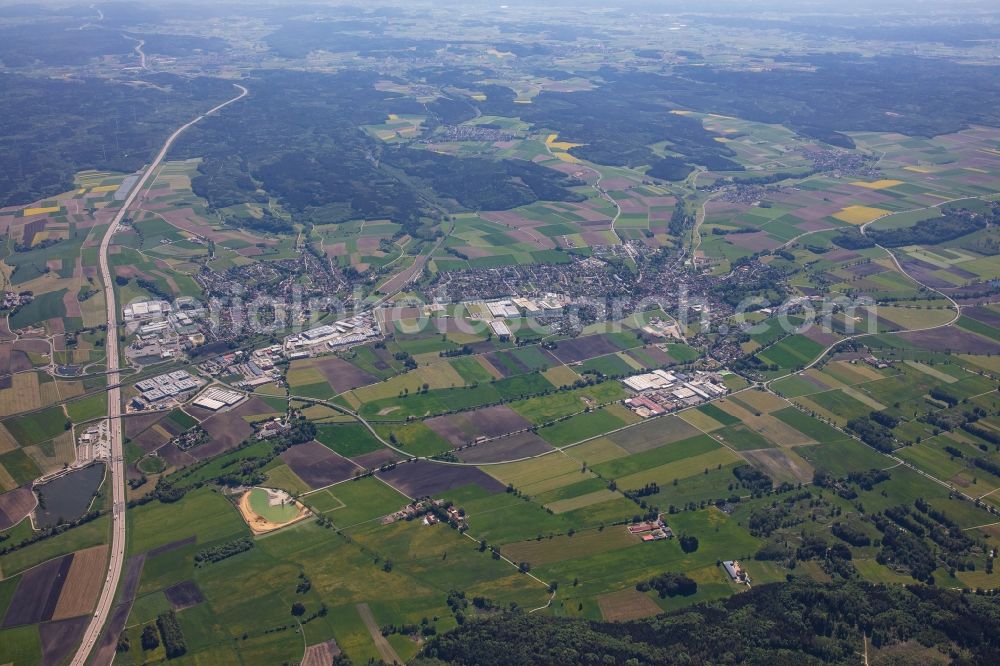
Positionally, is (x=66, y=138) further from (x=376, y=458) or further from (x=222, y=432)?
(x=376, y=458)

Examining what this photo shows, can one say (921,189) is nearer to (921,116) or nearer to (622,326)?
(921,116)

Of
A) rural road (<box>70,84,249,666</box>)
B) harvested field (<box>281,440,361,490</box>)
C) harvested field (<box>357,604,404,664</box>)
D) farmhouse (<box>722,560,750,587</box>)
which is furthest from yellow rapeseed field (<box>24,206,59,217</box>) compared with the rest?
farmhouse (<box>722,560,750,587</box>)

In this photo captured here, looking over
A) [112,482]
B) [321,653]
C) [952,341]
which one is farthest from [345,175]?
[321,653]

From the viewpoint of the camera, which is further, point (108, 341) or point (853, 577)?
point (108, 341)

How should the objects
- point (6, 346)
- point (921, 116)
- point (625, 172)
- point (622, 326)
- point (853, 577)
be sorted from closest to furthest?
1. point (853, 577)
2. point (6, 346)
3. point (622, 326)
4. point (625, 172)
5. point (921, 116)

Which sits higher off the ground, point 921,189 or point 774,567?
point 921,189

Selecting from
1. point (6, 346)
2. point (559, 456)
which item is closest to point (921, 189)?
point (559, 456)

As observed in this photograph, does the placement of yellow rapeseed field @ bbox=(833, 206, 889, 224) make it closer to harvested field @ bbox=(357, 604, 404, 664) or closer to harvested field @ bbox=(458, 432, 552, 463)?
harvested field @ bbox=(458, 432, 552, 463)
